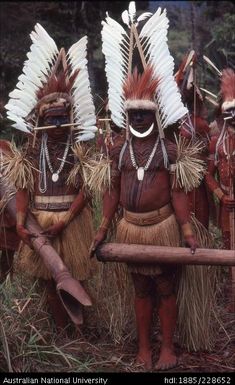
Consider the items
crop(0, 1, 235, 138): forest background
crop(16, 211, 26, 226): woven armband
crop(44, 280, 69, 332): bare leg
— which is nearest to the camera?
crop(16, 211, 26, 226): woven armband

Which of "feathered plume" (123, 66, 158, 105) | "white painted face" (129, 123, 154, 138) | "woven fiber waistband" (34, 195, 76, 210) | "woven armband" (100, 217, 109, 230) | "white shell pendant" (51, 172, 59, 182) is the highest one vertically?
"feathered plume" (123, 66, 158, 105)

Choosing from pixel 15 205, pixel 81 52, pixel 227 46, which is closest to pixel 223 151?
pixel 81 52

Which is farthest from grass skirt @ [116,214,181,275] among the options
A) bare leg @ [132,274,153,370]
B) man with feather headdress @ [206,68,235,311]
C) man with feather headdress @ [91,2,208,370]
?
man with feather headdress @ [206,68,235,311]

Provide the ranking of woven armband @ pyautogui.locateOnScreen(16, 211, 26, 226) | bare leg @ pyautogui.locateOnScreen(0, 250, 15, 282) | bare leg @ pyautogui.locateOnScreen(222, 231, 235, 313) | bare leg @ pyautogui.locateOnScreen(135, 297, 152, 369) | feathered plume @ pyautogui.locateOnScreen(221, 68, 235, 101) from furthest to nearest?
1. bare leg @ pyautogui.locateOnScreen(0, 250, 15, 282)
2. bare leg @ pyautogui.locateOnScreen(222, 231, 235, 313)
3. feathered plume @ pyautogui.locateOnScreen(221, 68, 235, 101)
4. woven armband @ pyautogui.locateOnScreen(16, 211, 26, 226)
5. bare leg @ pyautogui.locateOnScreen(135, 297, 152, 369)

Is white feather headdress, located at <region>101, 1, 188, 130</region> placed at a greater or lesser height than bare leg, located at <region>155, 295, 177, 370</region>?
greater

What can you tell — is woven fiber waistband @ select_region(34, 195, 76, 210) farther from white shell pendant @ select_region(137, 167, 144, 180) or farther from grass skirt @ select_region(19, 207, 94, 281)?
white shell pendant @ select_region(137, 167, 144, 180)

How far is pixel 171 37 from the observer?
12.9m

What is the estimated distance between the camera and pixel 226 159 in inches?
172

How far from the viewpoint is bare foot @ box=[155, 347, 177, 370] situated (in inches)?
139

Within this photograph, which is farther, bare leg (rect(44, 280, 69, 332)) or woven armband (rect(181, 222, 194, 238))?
bare leg (rect(44, 280, 69, 332))

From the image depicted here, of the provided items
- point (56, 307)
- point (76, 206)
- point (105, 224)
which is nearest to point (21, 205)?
point (76, 206)

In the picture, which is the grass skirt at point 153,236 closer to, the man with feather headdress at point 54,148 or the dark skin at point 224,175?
the man with feather headdress at point 54,148

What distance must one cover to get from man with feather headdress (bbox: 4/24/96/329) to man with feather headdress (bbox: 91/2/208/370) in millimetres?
284
